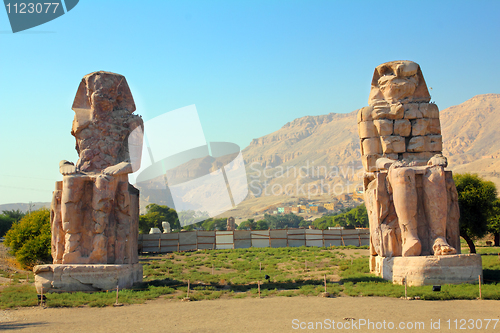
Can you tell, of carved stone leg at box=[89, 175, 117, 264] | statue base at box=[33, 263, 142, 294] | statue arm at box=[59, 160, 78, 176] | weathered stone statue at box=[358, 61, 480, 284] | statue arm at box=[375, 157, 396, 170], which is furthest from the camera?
statue arm at box=[375, 157, 396, 170]

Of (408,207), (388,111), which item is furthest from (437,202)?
(388,111)

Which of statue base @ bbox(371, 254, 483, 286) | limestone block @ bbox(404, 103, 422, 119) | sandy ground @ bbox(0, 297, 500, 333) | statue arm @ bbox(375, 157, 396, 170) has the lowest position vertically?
sandy ground @ bbox(0, 297, 500, 333)

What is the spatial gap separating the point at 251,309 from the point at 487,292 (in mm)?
4123

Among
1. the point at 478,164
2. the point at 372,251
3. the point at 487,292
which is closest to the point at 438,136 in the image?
the point at 372,251

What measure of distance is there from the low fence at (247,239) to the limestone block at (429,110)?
38.8 feet

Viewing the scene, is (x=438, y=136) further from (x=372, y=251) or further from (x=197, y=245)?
(x=197, y=245)

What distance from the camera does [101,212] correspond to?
29.1 ft

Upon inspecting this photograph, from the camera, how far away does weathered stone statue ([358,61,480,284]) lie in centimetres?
857

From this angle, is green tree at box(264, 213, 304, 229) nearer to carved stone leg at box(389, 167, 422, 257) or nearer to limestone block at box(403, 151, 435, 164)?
limestone block at box(403, 151, 435, 164)

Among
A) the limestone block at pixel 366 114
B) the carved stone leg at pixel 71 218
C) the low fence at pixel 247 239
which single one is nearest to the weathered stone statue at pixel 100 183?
the carved stone leg at pixel 71 218

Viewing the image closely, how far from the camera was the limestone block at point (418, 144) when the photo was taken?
9.98 metres

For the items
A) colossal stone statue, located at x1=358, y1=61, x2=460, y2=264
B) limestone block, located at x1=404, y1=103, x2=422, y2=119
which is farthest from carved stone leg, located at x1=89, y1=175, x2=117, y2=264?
limestone block, located at x1=404, y1=103, x2=422, y2=119

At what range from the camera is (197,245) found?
65.8 ft

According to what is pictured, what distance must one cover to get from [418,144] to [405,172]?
1732 millimetres
